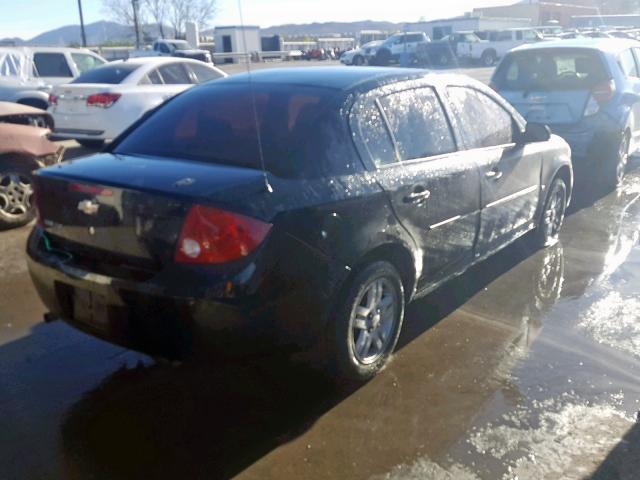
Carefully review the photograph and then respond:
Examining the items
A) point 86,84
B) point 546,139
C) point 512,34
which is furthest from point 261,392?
point 512,34

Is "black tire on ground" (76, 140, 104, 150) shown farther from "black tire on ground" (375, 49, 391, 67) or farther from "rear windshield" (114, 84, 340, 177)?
"black tire on ground" (375, 49, 391, 67)

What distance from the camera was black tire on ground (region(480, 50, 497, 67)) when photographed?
129 ft

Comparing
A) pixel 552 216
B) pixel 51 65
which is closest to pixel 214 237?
pixel 552 216

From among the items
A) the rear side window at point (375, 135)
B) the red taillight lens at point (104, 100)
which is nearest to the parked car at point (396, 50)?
the red taillight lens at point (104, 100)

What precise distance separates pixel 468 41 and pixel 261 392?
39540 millimetres

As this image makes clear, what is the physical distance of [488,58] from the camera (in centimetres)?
3959

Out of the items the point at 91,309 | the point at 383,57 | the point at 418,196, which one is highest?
the point at 383,57

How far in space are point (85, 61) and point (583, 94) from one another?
380 inches

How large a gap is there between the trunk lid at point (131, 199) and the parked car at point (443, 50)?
36.0 metres

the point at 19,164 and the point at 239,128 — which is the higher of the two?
the point at 239,128

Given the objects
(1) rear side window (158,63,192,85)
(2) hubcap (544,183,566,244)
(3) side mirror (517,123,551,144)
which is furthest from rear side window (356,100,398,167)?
(1) rear side window (158,63,192,85)

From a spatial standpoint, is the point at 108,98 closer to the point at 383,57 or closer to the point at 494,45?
the point at 383,57

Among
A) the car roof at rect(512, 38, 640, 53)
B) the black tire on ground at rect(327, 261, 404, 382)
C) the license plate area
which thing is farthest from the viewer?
the car roof at rect(512, 38, 640, 53)

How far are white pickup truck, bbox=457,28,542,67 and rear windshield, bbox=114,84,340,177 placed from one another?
37400 mm
